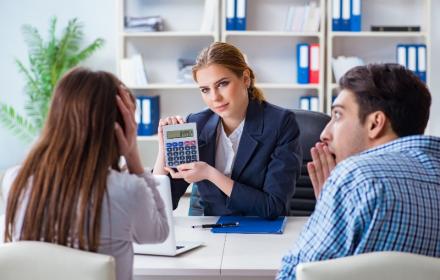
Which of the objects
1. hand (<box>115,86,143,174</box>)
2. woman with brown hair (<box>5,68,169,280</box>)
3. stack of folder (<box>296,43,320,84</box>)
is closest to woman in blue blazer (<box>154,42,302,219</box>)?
hand (<box>115,86,143,174</box>)

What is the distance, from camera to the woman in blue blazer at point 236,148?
2.55 m

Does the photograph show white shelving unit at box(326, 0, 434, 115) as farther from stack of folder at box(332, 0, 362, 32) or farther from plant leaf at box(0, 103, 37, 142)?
plant leaf at box(0, 103, 37, 142)

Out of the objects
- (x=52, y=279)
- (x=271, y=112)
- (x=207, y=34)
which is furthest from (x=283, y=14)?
(x=52, y=279)

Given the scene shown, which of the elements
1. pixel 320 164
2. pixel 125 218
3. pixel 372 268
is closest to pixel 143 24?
pixel 320 164

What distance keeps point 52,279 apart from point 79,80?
41 centimetres

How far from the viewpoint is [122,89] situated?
168cm

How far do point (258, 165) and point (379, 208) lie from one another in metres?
1.19

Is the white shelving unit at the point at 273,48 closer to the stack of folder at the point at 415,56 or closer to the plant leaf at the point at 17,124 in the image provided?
the stack of folder at the point at 415,56

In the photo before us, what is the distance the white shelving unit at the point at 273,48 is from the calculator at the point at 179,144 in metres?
2.68

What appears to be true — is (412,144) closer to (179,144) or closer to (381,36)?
(179,144)

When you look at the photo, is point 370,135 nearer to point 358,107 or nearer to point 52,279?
point 358,107

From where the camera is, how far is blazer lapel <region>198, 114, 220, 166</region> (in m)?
2.72

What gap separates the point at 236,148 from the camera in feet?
8.93

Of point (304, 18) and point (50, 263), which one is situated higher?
point (304, 18)
